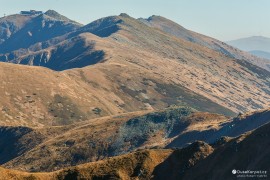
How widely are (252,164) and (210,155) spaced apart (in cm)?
1217

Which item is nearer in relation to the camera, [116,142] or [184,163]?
[184,163]

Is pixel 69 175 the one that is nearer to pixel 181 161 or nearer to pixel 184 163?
pixel 181 161

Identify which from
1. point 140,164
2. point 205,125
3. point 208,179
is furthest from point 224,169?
point 205,125

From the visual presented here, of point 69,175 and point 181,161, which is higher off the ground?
point 181,161

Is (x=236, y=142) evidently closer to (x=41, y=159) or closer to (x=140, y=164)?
(x=140, y=164)

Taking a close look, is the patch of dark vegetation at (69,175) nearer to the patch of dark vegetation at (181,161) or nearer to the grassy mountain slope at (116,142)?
the patch of dark vegetation at (181,161)

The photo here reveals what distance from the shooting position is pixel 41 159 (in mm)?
182750

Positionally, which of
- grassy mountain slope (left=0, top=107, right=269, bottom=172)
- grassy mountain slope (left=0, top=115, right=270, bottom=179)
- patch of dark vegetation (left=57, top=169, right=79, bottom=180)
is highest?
grassy mountain slope (left=0, top=115, right=270, bottom=179)

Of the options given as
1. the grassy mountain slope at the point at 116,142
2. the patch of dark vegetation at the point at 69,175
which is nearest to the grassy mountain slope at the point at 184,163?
the patch of dark vegetation at the point at 69,175

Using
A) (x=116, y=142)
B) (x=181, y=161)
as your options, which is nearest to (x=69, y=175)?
(x=181, y=161)

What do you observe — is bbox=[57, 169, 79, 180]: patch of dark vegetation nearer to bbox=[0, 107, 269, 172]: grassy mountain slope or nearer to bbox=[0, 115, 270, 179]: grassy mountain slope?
bbox=[0, 115, 270, 179]: grassy mountain slope

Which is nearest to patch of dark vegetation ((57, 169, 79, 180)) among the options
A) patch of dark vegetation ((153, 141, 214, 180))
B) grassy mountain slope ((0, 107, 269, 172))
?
patch of dark vegetation ((153, 141, 214, 180))

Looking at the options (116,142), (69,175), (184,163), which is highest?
(184,163)

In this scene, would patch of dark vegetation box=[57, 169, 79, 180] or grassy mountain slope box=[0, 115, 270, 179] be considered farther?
patch of dark vegetation box=[57, 169, 79, 180]
